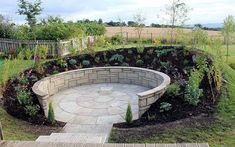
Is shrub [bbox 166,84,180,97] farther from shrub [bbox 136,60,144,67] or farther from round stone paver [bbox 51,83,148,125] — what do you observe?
shrub [bbox 136,60,144,67]

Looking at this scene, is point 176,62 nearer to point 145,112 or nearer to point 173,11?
point 145,112

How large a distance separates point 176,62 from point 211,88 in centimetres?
281

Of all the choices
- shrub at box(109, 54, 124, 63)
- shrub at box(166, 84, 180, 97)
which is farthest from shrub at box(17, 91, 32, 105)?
shrub at box(109, 54, 124, 63)

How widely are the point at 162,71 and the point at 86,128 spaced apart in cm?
375

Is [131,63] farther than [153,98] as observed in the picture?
Yes

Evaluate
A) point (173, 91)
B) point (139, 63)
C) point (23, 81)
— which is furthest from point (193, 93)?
point (23, 81)

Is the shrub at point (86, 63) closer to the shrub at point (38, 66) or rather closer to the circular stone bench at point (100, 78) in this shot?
the circular stone bench at point (100, 78)

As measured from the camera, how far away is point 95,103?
296 inches

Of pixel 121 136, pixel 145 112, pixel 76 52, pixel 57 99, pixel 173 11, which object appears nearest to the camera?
pixel 121 136

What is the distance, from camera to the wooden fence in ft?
43.1

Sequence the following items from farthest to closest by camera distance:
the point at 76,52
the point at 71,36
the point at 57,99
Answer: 1. the point at 71,36
2. the point at 76,52
3. the point at 57,99

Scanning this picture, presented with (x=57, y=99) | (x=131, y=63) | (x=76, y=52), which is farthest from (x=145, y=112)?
(x=76, y=52)

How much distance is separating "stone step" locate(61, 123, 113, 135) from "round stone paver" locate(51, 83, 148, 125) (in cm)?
27

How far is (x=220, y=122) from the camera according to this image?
508 centimetres
